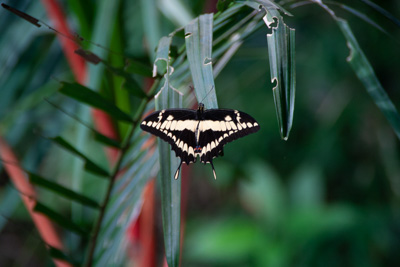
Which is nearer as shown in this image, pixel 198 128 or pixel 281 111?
pixel 281 111

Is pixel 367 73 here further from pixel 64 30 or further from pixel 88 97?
pixel 64 30

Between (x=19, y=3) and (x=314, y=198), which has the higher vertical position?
(x=19, y=3)

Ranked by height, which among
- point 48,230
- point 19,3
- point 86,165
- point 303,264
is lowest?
point 303,264

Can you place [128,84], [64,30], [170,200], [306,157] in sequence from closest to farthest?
[170,200]
[128,84]
[64,30]
[306,157]

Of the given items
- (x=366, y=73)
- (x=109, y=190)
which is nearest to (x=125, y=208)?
(x=109, y=190)

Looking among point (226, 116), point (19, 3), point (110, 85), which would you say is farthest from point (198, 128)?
point (19, 3)

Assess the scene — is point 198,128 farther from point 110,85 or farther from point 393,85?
point 393,85

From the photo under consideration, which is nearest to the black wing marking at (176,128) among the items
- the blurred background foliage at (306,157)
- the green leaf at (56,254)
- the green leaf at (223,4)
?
the green leaf at (223,4)
